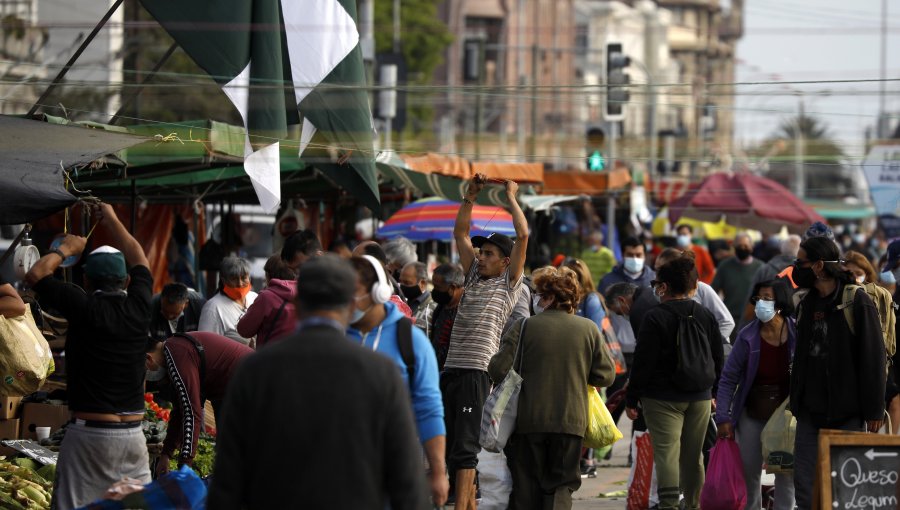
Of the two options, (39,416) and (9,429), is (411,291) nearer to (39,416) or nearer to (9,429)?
(39,416)

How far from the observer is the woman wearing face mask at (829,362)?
8055mm

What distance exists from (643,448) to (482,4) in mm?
73375

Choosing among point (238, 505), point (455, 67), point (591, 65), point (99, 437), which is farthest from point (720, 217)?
point (591, 65)

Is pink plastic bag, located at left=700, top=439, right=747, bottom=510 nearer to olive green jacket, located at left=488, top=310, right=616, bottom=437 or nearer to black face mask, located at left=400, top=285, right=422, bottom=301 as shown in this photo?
olive green jacket, located at left=488, top=310, right=616, bottom=437

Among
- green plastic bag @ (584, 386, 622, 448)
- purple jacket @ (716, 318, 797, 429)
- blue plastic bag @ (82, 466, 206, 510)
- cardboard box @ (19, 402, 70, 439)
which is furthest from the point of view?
cardboard box @ (19, 402, 70, 439)

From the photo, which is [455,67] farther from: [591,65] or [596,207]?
[596,207]

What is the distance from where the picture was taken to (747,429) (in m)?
9.22

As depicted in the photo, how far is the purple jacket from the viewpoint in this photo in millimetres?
9180

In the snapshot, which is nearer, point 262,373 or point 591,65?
point 262,373

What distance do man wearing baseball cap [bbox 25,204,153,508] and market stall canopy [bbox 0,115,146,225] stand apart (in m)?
0.76

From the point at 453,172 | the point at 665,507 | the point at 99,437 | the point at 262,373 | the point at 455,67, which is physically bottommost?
the point at 665,507

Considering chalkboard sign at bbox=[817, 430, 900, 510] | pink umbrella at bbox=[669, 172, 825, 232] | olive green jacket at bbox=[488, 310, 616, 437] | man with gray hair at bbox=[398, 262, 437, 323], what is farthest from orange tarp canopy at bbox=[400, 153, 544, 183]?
chalkboard sign at bbox=[817, 430, 900, 510]

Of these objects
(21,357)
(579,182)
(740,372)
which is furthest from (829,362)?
(579,182)

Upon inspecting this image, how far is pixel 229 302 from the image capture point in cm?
1061
